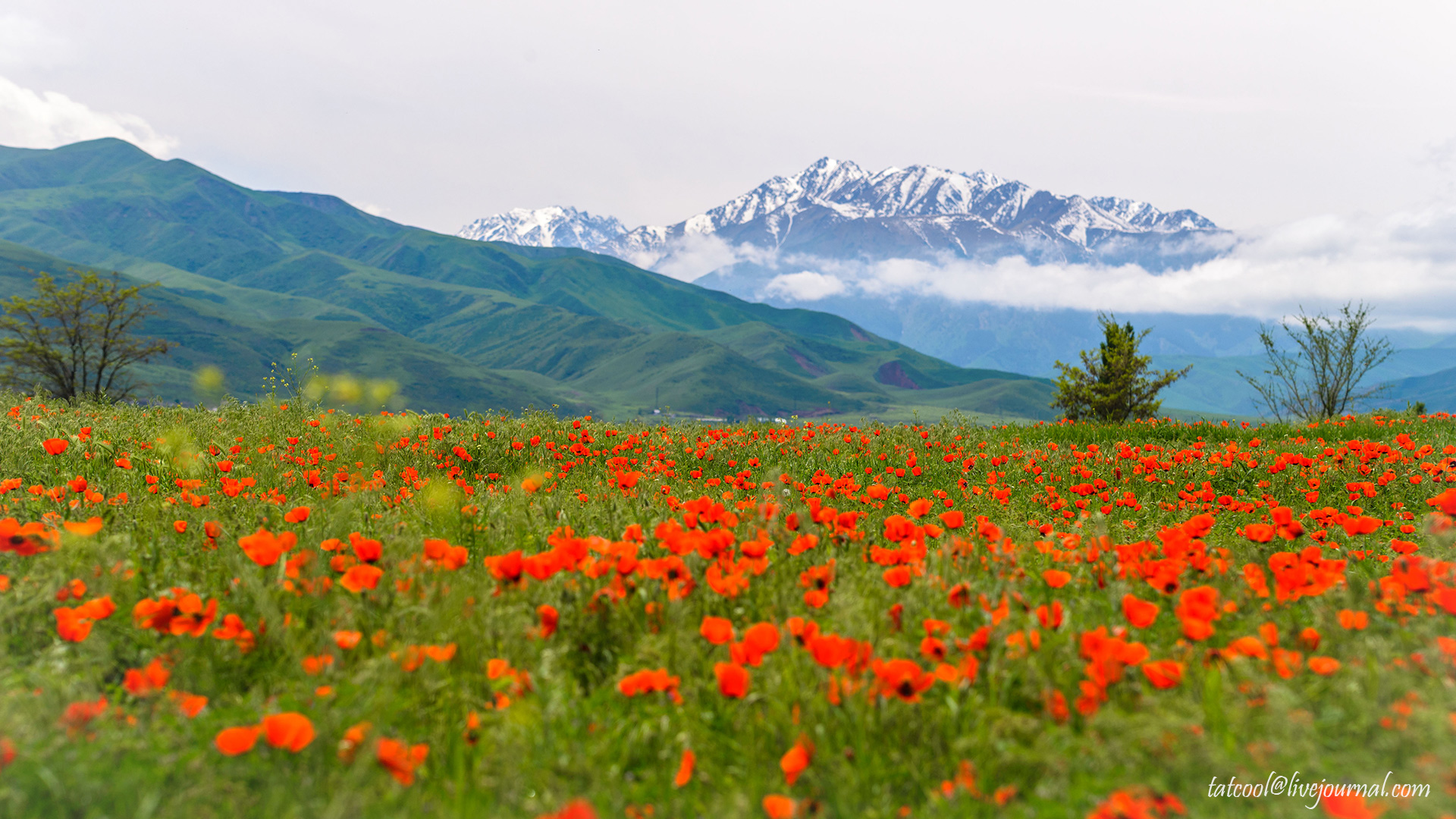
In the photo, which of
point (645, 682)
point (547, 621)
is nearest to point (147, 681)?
point (547, 621)

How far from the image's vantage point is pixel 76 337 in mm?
33562

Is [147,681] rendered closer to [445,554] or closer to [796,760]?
[445,554]

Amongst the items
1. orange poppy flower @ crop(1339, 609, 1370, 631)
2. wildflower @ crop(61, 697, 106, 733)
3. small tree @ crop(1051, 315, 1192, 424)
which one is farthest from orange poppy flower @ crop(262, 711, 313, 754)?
small tree @ crop(1051, 315, 1192, 424)

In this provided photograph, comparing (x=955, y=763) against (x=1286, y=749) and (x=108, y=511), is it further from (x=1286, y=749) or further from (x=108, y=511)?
(x=108, y=511)

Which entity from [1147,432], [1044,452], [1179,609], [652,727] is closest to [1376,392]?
[1147,432]

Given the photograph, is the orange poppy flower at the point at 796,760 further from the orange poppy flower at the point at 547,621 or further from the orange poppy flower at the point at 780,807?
the orange poppy flower at the point at 547,621

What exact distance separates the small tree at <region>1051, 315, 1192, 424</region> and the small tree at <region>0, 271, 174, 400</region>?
139 feet

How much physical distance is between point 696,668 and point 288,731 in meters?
1.23

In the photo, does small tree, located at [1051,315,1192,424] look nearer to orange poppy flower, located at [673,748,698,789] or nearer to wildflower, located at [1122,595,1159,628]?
wildflower, located at [1122,595,1159,628]

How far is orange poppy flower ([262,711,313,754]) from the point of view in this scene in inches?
71.4

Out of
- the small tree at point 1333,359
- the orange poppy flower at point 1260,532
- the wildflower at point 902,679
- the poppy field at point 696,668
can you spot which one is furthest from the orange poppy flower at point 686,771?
the small tree at point 1333,359

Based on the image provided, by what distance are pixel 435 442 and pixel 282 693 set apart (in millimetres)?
6575

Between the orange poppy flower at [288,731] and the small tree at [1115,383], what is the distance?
30237 millimetres

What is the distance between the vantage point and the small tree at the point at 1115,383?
94.2 feet
